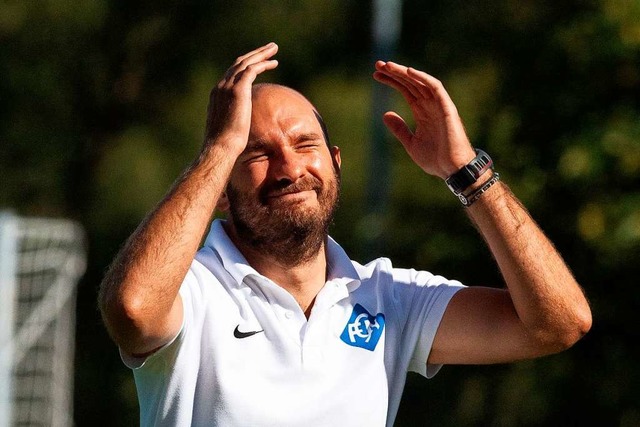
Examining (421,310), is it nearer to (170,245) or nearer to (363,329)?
(363,329)

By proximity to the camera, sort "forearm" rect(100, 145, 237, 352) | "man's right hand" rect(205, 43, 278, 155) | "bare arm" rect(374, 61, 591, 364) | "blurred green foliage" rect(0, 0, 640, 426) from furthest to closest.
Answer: "blurred green foliage" rect(0, 0, 640, 426), "bare arm" rect(374, 61, 591, 364), "man's right hand" rect(205, 43, 278, 155), "forearm" rect(100, 145, 237, 352)

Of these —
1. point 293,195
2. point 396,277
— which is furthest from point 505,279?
point 293,195

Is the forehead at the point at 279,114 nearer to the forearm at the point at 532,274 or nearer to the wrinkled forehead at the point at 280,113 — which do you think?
the wrinkled forehead at the point at 280,113

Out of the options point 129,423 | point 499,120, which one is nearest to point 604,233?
point 499,120

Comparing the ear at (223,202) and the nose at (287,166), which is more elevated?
the nose at (287,166)

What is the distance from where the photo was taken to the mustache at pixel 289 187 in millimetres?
4176

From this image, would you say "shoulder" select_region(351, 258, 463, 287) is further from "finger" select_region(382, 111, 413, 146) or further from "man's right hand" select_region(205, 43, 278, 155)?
"man's right hand" select_region(205, 43, 278, 155)

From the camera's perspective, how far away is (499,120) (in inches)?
508

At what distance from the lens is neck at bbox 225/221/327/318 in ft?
14.0

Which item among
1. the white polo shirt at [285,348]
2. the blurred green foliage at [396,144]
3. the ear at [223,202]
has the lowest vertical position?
the blurred green foliage at [396,144]

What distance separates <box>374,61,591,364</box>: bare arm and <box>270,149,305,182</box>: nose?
0.37m

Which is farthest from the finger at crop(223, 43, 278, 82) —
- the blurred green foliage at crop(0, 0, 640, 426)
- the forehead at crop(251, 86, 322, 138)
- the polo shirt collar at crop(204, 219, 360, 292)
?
the blurred green foliage at crop(0, 0, 640, 426)

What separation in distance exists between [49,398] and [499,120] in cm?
443

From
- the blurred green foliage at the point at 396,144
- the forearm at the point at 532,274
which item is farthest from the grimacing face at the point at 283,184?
the blurred green foliage at the point at 396,144
